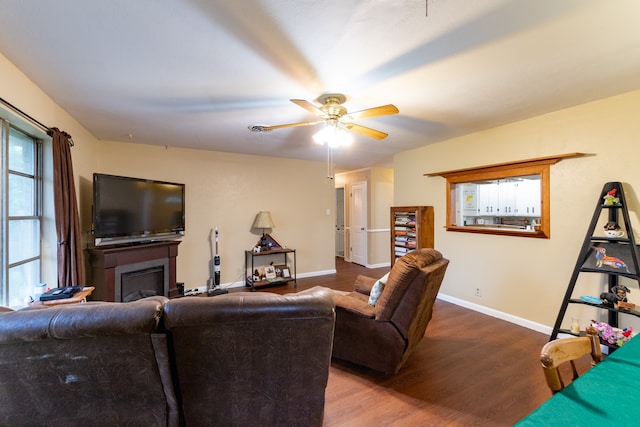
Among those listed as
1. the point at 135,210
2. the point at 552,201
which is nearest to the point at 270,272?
the point at 135,210

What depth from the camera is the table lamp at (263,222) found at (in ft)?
15.4

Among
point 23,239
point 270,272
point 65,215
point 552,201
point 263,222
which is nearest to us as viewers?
point 23,239

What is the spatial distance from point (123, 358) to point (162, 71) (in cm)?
188

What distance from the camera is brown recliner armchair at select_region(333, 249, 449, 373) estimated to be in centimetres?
202

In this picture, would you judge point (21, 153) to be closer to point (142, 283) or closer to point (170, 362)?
point (142, 283)

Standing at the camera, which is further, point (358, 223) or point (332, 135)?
point (358, 223)

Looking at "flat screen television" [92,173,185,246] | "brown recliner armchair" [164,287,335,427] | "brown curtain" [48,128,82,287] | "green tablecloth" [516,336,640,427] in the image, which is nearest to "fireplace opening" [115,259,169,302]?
"flat screen television" [92,173,185,246]

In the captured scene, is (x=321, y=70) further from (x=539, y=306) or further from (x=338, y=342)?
(x=539, y=306)

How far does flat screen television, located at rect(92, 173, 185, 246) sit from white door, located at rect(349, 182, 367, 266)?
398 centimetres

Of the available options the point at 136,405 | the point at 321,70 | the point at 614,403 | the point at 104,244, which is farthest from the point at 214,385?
the point at 104,244

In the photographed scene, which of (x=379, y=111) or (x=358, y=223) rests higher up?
(x=379, y=111)

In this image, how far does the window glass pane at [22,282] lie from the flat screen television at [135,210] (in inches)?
26.0

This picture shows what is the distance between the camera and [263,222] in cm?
468

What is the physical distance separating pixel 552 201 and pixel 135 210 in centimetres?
495
